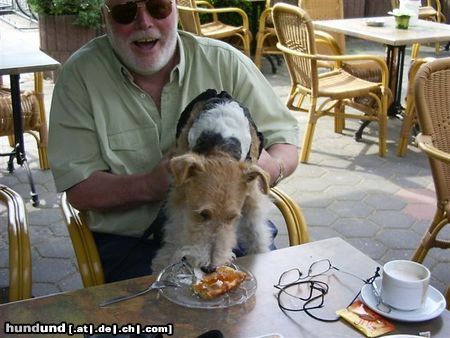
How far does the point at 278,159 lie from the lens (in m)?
2.48

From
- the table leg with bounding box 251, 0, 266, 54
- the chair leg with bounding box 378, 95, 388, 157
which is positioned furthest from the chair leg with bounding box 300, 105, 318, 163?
the table leg with bounding box 251, 0, 266, 54

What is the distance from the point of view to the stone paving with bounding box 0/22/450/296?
12.8 feet

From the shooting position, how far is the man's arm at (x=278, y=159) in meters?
2.40

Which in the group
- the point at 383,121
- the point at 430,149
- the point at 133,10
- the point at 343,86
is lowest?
the point at 383,121

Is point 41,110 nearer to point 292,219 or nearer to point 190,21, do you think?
point 190,21

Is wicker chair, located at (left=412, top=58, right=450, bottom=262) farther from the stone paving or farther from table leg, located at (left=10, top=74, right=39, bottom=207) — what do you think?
table leg, located at (left=10, top=74, right=39, bottom=207)

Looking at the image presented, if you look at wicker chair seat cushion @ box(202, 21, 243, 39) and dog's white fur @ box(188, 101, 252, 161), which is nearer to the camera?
dog's white fur @ box(188, 101, 252, 161)

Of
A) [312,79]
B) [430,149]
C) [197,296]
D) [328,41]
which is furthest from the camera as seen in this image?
[328,41]

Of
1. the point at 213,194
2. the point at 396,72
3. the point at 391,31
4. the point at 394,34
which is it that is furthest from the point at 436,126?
the point at 396,72

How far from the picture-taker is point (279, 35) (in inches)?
227

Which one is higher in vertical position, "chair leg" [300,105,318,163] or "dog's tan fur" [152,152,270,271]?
"dog's tan fur" [152,152,270,271]

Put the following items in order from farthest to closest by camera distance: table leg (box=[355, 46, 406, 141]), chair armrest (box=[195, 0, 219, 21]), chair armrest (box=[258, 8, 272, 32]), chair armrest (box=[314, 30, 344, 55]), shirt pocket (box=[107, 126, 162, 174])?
chair armrest (box=[195, 0, 219, 21]) < chair armrest (box=[258, 8, 272, 32]) < table leg (box=[355, 46, 406, 141]) < chair armrest (box=[314, 30, 344, 55]) < shirt pocket (box=[107, 126, 162, 174])

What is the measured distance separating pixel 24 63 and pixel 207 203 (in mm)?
2467

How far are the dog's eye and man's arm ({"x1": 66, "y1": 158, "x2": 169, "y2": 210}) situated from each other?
0.18 meters
